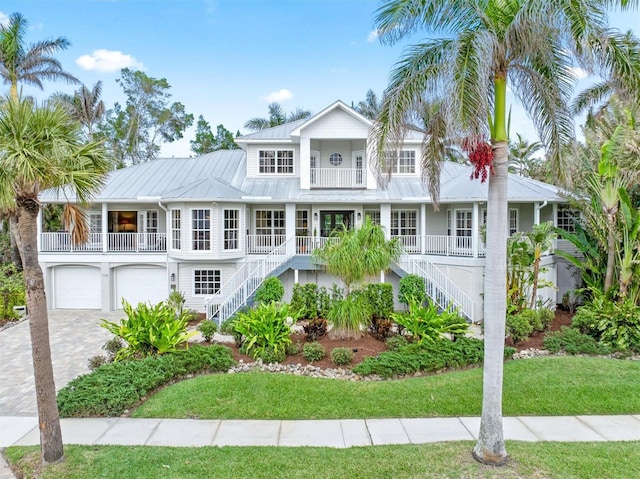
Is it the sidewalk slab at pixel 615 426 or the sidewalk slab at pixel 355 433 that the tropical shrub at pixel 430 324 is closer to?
the sidewalk slab at pixel 615 426

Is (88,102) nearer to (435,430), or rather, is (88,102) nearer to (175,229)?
(175,229)

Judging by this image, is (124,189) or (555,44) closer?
(555,44)

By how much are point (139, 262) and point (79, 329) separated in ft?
12.7

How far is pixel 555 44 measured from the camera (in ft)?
20.2

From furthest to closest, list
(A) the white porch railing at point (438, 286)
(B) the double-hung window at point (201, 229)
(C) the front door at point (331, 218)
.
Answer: (C) the front door at point (331, 218)
(B) the double-hung window at point (201, 229)
(A) the white porch railing at point (438, 286)

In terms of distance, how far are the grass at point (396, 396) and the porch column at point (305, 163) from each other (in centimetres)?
1086

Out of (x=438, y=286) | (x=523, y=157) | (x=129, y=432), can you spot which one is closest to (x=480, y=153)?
(x=129, y=432)

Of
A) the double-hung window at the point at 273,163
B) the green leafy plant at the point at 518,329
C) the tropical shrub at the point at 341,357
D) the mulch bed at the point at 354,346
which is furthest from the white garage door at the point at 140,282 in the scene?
the green leafy plant at the point at 518,329

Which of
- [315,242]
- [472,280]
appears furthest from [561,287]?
[315,242]

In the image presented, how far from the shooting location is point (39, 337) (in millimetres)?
5820

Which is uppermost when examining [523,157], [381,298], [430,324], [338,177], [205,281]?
[523,157]

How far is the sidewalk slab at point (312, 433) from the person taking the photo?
21.4 ft

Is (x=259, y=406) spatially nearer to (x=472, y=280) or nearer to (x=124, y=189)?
(x=472, y=280)

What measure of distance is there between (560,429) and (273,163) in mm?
16122
